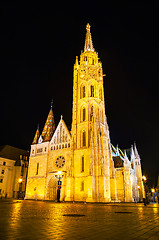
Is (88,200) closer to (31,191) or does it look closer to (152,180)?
(31,191)

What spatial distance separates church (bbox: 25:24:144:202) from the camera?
33.0 m

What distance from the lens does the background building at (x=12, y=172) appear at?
4707cm

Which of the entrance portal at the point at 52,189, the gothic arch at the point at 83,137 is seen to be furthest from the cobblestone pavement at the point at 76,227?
the entrance portal at the point at 52,189

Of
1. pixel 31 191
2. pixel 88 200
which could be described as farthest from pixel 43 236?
pixel 31 191

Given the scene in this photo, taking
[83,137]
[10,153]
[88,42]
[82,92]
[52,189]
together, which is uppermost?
[88,42]

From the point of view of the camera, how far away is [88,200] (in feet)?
101

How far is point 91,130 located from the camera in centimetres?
3606

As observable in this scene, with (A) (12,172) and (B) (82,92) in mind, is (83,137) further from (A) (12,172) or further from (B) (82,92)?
(A) (12,172)

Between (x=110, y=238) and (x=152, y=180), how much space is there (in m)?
77.5

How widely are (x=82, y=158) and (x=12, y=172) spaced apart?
1000 inches

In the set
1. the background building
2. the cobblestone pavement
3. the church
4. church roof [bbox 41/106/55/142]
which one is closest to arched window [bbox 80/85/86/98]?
the church

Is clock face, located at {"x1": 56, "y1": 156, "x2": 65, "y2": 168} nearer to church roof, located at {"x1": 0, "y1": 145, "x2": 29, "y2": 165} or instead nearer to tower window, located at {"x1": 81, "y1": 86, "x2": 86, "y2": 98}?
tower window, located at {"x1": 81, "y1": 86, "x2": 86, "y2": 98}

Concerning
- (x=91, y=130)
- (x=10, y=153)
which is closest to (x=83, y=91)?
(x=91, y=130)

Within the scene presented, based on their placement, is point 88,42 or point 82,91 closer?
point 82,91
